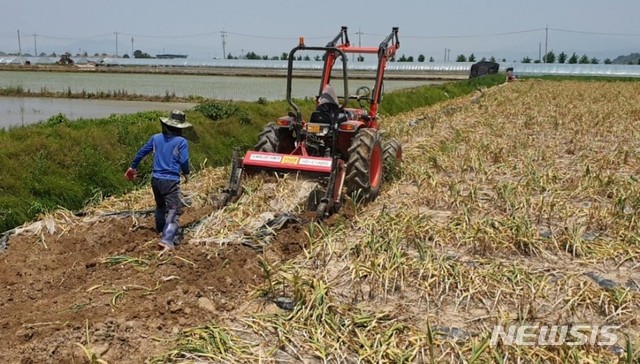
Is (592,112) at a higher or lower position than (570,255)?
higher

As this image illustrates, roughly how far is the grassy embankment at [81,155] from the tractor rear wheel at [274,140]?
2.10m

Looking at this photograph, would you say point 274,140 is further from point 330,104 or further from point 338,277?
point 338,277

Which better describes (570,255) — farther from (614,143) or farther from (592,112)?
(592,112)

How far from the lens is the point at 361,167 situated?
659cm

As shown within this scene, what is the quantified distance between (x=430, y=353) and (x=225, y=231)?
2736 mm

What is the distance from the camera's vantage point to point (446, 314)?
4207 mm

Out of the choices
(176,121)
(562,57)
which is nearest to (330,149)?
(176,121)

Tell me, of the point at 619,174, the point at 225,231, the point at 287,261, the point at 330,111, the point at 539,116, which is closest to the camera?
the point at 287,261

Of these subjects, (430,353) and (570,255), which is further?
(570,255)

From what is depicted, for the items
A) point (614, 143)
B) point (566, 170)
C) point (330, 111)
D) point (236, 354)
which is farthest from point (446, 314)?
point (614, 143)

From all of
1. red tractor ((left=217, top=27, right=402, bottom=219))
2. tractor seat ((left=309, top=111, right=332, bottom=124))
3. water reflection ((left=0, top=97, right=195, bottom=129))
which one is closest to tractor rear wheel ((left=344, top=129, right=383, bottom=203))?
red tractor ((left=217, top=27, right=402, bottom=219))

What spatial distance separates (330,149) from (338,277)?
282cm

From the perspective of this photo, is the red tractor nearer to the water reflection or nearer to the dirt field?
the dirt field

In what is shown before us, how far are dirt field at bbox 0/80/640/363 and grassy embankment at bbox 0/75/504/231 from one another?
0.72 meters
